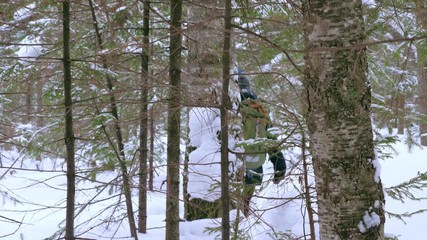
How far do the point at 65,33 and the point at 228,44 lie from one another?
1.70 metres

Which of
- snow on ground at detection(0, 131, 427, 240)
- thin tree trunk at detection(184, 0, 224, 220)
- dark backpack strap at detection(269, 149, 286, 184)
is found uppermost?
thin tree trunk at detection(184, 0, 224, 220)

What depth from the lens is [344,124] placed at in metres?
3.18

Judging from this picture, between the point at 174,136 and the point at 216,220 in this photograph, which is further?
the point at 174,136

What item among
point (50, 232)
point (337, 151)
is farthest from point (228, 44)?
point (50, 232)

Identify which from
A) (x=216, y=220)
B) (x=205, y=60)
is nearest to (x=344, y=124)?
(x=216, y=220)

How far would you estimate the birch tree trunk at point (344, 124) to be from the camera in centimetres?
317

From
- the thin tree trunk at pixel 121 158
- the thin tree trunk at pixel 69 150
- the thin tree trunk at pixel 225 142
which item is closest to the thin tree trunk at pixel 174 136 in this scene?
the thin tree trunk at pixel 121 158

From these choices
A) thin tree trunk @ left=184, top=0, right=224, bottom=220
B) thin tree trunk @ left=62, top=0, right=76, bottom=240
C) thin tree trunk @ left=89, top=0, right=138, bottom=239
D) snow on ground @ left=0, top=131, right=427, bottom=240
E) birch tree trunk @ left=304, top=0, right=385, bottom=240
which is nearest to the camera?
birch tree trunk @ left=304, top=0, right=385, bottom=240

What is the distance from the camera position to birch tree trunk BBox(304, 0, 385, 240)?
3172 mm

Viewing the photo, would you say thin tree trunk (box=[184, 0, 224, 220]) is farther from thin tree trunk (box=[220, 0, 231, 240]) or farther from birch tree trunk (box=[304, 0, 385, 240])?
birch tree trunk (box=[304, 0, 385, 240])

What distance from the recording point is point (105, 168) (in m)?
6.58

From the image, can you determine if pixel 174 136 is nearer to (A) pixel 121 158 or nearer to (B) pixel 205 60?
(B) pixel 205 60

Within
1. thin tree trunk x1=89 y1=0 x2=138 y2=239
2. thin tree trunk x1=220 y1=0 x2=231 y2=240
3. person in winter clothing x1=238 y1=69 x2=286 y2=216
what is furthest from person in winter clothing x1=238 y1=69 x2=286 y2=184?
thin tree trunk x1=89 y1=0 x2=138 y2=239

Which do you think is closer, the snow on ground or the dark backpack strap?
the dark backpack strap
